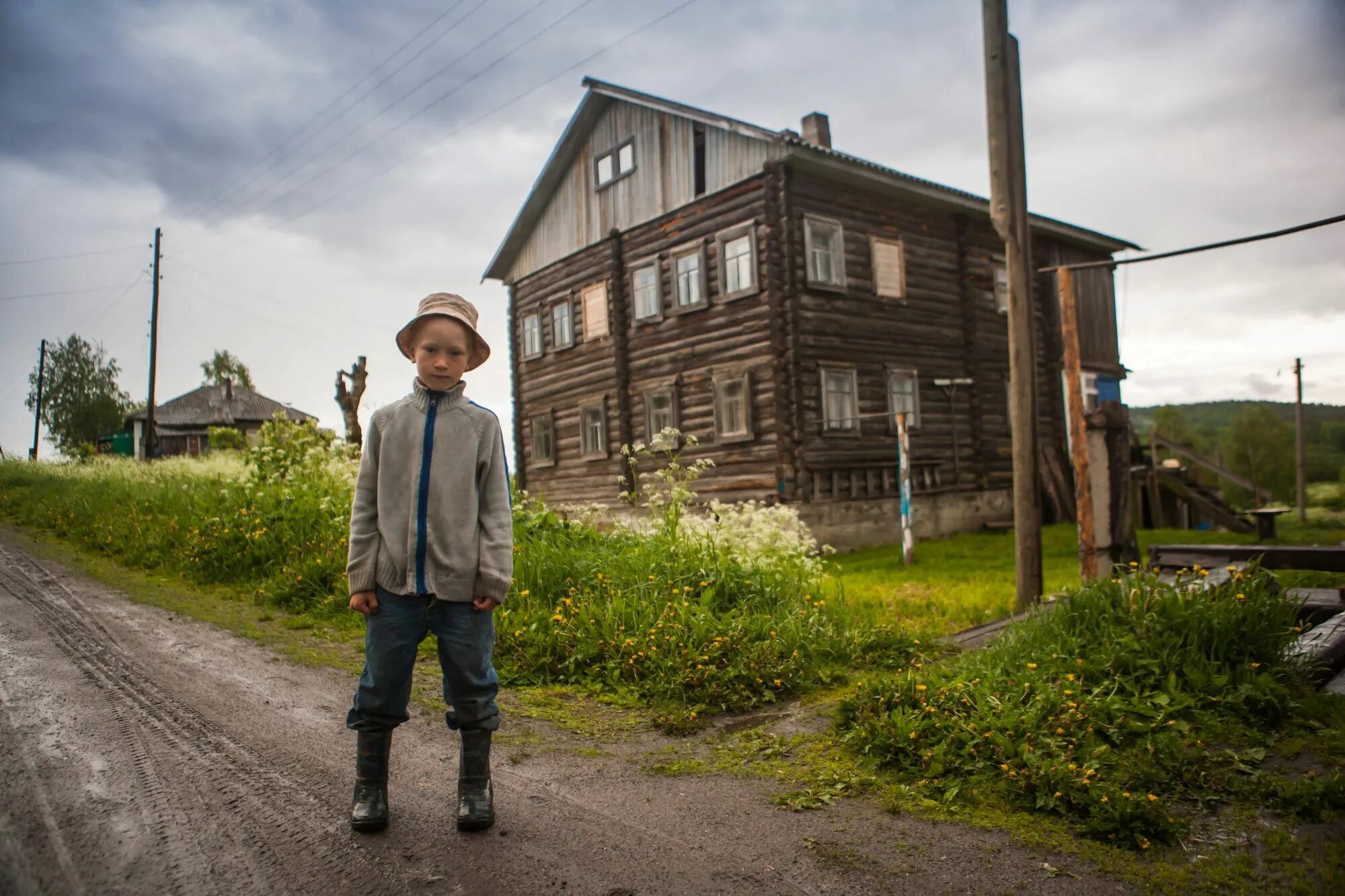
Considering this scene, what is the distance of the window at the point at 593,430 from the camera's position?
19047 mm

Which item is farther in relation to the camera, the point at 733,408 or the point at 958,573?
the point at 733,408

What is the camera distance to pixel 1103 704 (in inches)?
150

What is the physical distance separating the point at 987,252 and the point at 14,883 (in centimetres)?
1994

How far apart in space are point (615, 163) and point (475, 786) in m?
17.1

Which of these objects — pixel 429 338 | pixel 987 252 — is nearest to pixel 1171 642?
pixel 429 338

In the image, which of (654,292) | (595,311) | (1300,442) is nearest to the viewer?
(654,292)

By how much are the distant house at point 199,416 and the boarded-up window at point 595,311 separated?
32.7m

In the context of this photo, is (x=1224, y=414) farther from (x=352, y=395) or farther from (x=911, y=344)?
(x=352, y=395)

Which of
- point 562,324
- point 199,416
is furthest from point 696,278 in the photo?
point 199,416

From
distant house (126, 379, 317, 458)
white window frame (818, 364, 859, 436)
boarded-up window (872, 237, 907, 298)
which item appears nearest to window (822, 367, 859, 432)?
white window frame (818, 364, 859, 436)

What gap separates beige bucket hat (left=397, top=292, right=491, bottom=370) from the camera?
3051 millimetres

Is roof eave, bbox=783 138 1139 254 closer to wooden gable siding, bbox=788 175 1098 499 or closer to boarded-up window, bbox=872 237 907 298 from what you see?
wooden gable siding, bbox=788 175 1098 499

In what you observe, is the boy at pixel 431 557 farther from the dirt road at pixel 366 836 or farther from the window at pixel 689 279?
the window at pixel 689 279

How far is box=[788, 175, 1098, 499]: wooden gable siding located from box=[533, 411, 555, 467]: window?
25.2 ft
